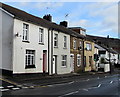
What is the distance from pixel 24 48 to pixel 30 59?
1.73 m

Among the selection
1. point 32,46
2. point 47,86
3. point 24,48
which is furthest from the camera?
point 32,46

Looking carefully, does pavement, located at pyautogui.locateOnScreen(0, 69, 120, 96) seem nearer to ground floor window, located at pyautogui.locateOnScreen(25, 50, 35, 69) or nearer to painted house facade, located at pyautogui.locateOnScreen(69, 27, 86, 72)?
ground floor window, located at pyautogui.locateOnScreen(25, 50, 35, 69)

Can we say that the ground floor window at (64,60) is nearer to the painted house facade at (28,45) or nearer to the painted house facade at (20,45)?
the painted house facade at (28,45)

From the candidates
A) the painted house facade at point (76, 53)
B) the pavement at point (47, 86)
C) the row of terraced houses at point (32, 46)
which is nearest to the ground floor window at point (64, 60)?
the row of terraced houses at point (32, 46)

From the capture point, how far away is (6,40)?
2162 cm

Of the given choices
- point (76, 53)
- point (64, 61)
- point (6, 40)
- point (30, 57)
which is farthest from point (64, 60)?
point (6, 40)

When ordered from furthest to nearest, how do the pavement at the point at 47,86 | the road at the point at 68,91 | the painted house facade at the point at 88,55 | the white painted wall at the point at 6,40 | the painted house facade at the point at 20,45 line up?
the painted house facade at the point at 88,55
the white painted wall at the point at 6,40
the painted house facade at the point at 20,45
the pavement at the point at 47,86
the road at the point at 68,91

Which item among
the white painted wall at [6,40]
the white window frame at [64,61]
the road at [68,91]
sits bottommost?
the road at [68,91]

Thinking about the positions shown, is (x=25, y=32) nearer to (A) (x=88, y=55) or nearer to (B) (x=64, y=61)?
(B) (x=64, y=61)

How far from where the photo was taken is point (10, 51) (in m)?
21.1

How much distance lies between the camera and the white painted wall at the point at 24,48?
21066 mm

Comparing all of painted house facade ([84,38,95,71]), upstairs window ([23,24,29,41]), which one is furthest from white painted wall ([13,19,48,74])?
painted house facade ([84,38,95,71])

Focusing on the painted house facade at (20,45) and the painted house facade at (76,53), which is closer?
the painted house facade at (20,45)

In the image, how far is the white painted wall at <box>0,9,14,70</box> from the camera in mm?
21125
